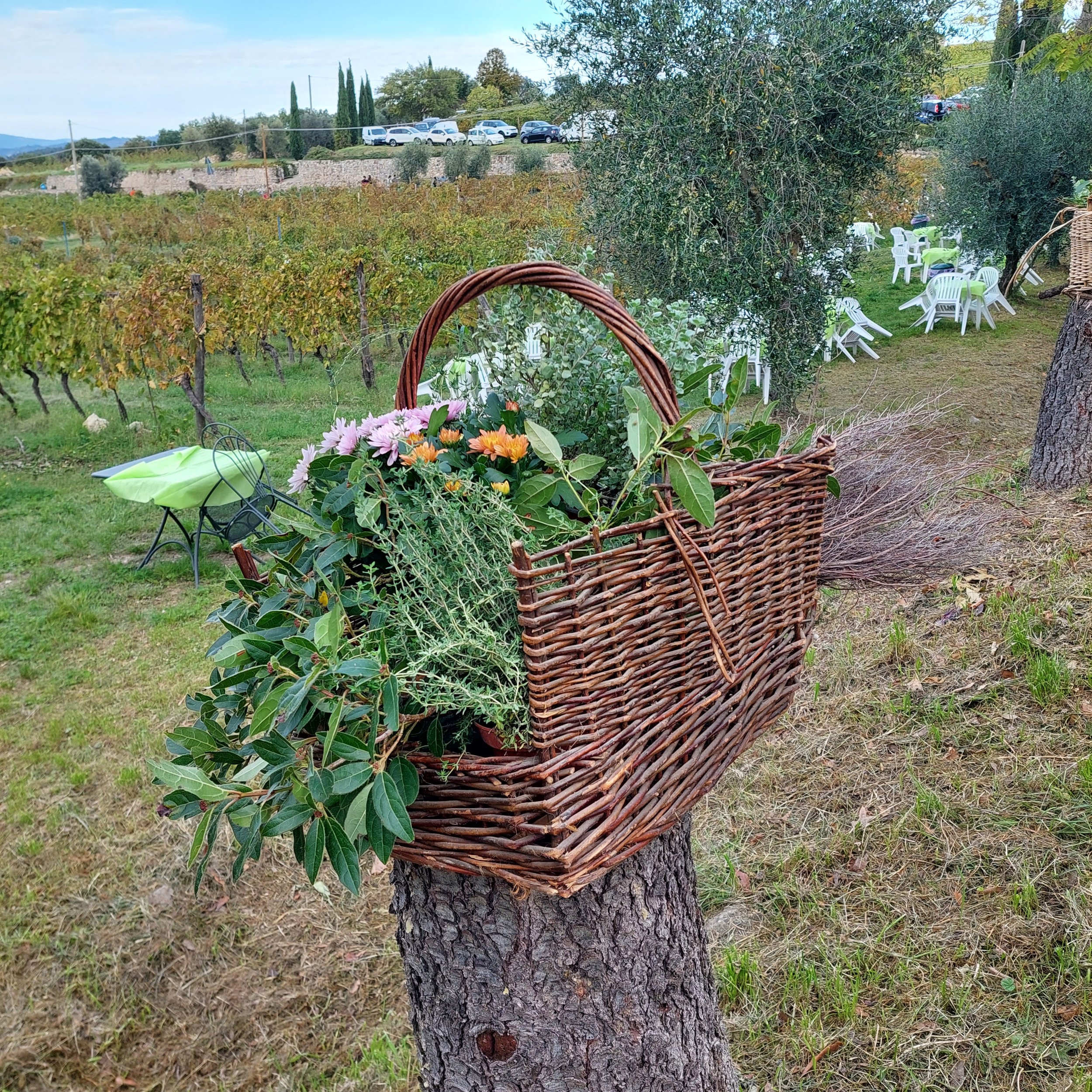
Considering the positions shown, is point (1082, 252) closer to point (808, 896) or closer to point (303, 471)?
point (808, 896)

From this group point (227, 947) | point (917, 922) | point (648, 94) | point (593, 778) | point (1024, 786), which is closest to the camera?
point (593, 778)

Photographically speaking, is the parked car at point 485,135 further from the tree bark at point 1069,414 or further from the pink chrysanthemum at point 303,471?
the pink chrysanthemum at point 303,471

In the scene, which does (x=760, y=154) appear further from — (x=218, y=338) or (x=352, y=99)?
(x=352, y=99)

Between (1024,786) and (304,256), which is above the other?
(304,256)

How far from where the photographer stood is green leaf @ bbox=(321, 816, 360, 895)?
820 mm

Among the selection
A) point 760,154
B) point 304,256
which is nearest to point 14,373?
point 304,256

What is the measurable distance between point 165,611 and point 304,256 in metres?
7.78

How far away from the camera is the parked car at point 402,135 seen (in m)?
33.5

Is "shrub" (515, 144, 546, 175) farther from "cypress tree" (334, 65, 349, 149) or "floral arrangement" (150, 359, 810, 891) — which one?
"floral arrangement" (150, 359, 810, 891)

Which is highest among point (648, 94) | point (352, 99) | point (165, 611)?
point (352, 99)

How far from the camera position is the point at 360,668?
2.68 feet

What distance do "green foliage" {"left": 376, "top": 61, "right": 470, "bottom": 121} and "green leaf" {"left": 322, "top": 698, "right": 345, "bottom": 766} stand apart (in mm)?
47058

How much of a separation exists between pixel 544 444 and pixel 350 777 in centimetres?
38

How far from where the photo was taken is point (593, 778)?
88cm
